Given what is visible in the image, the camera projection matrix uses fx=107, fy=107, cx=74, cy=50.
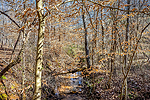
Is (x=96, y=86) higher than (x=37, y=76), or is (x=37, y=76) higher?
(x=37, y=76)

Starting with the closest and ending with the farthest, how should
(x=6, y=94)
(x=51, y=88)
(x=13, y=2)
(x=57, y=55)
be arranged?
(x=13, y=2) < (x=6, y=94) < (x=51, y=88) < (x=57, y=55)

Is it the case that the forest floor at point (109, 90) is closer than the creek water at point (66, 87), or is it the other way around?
the forest floor at point (109, 90)

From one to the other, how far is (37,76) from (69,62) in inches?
494

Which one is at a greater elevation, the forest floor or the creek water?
the forest floor

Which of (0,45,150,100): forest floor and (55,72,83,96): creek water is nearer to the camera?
(0,45,150,100): forest floor

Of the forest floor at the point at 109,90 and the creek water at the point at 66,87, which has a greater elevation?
the forest floor at the point at 109,90

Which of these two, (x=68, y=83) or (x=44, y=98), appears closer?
(x=44, y=98)

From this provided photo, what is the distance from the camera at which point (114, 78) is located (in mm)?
9070

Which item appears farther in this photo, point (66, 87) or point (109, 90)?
point (66, 87)

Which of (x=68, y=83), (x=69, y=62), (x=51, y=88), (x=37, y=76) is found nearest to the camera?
(x=37, y=76)

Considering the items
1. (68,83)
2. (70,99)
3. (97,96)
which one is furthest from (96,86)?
(68,83)

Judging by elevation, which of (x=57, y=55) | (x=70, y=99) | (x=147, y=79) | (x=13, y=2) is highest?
(x=13, y=2)

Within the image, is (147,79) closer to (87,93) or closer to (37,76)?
(87,93)

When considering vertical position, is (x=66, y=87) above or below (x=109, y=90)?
below
